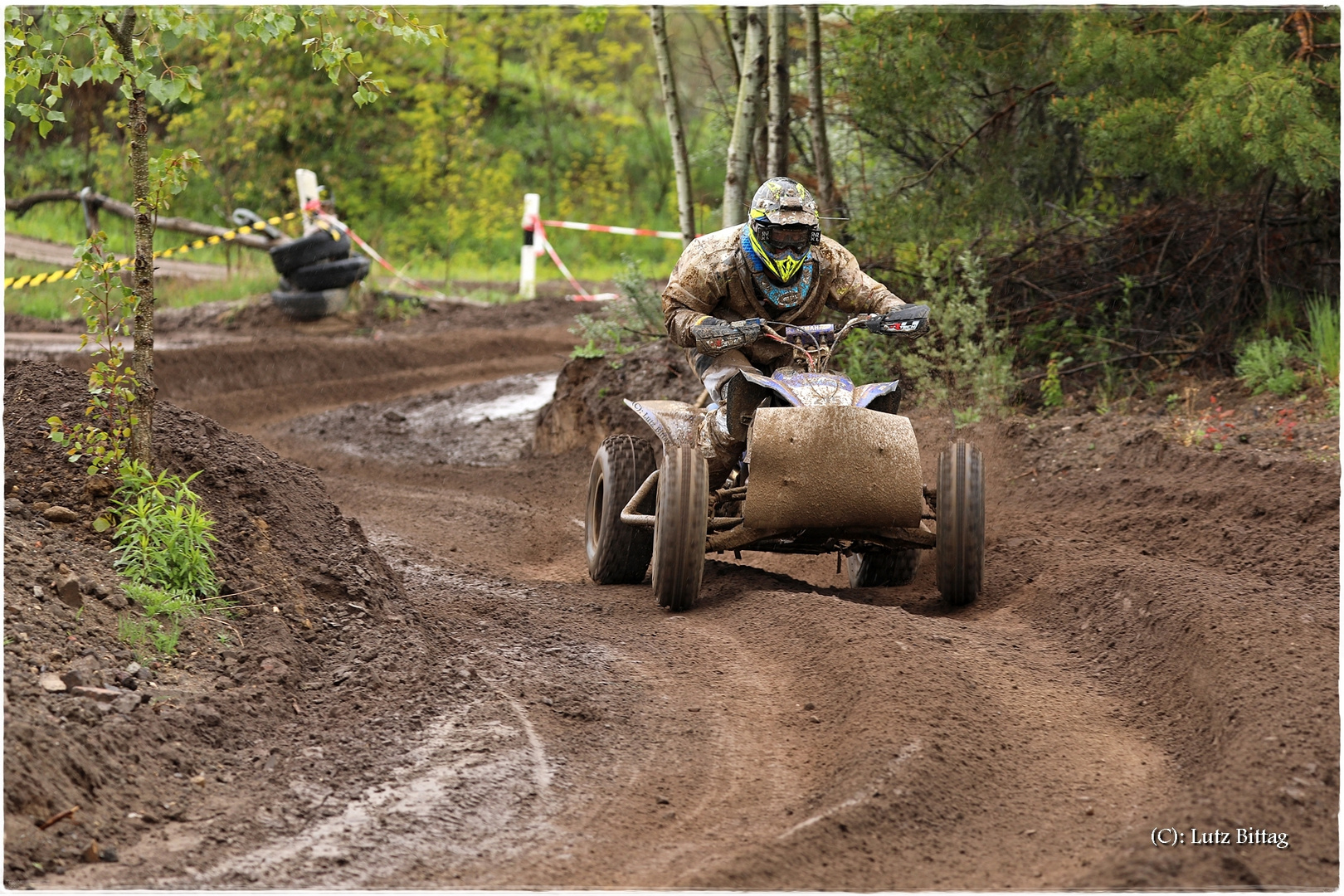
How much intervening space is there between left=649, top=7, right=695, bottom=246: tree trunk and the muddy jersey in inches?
174

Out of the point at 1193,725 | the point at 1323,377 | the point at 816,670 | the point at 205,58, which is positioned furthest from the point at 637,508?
the point at 205,58

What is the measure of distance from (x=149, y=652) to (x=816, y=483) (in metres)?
2.92

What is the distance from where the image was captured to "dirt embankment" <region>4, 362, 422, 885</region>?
13.0 feet

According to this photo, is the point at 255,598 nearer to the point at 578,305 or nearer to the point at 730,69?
the point at 730,69

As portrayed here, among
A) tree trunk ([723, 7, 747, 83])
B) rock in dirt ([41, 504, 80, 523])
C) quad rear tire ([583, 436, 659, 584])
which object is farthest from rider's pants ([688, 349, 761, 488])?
tree trunk ([723, 7, 747, 83])

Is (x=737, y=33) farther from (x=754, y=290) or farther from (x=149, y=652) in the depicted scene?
(x=149, y=652)

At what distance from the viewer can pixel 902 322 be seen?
6508 mm

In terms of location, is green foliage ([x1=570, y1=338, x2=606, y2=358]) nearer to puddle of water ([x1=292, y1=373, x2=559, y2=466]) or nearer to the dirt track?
puddle of water ([x1=292, y1=373, x2=559, y2=466])

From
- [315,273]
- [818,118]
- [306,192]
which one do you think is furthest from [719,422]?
[306,192]

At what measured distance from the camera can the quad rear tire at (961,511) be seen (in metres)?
6.30

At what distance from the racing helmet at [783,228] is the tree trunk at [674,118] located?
4.65 meters

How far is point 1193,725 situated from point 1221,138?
5217 millimetres

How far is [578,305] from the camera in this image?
20562mm

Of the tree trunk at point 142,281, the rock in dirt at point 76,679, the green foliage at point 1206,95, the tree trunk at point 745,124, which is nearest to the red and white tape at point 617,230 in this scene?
the tree trunk at point 745,124
